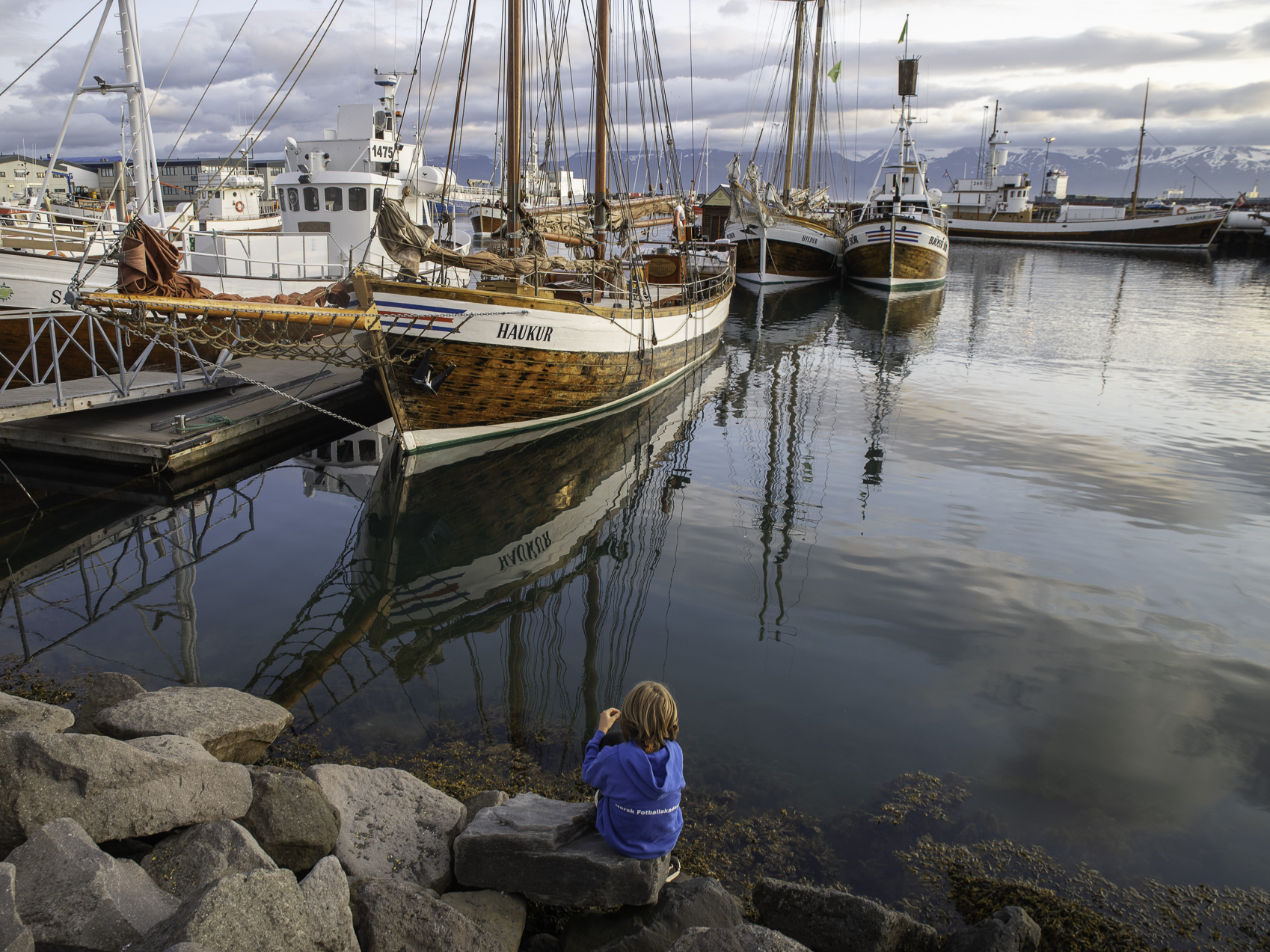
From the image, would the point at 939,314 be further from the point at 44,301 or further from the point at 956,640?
the point at 44,301

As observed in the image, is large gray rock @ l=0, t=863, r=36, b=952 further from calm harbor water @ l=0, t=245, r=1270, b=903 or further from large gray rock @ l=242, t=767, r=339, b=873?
calm harbor water @ l=0, t=245, r=1270, b=903

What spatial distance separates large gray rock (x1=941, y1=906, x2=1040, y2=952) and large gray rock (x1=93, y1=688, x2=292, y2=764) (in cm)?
443

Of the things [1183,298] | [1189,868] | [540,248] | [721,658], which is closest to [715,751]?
[721,658]

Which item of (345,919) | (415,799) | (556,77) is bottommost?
(415,799)

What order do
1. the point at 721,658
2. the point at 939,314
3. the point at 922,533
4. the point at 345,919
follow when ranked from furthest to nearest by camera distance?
the point at 939,314 → the point at 922,533 → the point at 721,658 → the point at 345,919

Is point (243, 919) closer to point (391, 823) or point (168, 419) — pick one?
point (391, 823)

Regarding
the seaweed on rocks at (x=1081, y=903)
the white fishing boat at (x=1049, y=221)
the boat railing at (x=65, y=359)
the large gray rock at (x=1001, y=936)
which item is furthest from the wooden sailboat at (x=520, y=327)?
the white fishing boat at (x=1049, y=221)

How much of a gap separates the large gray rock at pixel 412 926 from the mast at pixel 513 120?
43.5 feet

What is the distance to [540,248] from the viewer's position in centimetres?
1638

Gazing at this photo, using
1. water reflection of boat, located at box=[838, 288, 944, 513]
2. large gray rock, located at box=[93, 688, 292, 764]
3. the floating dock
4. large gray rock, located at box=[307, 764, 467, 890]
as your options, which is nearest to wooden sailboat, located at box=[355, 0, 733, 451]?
the floating dock

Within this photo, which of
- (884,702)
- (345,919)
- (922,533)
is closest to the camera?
(345,919)

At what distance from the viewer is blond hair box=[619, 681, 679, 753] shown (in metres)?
3.80

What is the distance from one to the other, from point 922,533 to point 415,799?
8.29 metres

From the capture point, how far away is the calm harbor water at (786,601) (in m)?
6.27
